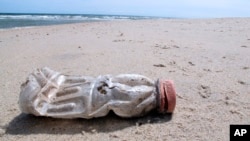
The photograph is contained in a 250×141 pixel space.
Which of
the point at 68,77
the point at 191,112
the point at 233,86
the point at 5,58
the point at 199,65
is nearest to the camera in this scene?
the point at 191,112

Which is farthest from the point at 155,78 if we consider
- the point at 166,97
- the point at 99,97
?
the point at 99,97

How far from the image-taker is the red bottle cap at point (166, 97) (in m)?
1.93

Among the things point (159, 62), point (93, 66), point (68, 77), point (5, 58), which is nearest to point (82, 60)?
point (93, 66)

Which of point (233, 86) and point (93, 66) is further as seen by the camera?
point (93, 66)

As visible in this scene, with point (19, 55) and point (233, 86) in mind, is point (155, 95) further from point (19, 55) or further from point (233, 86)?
point (19, 55)

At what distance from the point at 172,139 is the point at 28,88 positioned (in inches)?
37.5

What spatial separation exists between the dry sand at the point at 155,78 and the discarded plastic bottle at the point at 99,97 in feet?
0.29

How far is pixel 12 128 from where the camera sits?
1.92m

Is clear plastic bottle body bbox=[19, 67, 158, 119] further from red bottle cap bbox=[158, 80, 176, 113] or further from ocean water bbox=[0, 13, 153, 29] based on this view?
ocean water bbox=[0, 13, 153, 29]

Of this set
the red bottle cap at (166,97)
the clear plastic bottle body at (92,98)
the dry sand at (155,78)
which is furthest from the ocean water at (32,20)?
the red bottle cap at (166,97)

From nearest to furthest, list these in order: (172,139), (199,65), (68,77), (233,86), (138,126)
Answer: (172,139) < (138,126) < (68,77) < (233,86) < (199,65)

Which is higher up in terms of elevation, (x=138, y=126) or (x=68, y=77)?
(x=68, y=77)

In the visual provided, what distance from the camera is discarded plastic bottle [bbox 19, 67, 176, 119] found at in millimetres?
1888

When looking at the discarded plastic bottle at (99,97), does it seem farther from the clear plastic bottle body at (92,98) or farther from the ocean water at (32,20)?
the ocean water at (32,20)
